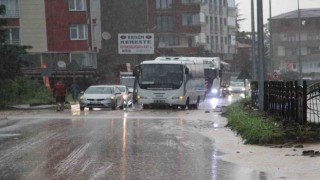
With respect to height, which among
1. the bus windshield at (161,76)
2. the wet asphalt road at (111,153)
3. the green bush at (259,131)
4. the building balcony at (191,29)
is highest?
the building balcony at (191,29)

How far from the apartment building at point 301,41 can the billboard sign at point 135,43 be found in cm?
3483

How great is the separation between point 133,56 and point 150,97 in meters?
43.1

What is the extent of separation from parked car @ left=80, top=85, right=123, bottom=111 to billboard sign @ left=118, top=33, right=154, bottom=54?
27808mm

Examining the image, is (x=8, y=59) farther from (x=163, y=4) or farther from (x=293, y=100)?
(x=163, y=4)

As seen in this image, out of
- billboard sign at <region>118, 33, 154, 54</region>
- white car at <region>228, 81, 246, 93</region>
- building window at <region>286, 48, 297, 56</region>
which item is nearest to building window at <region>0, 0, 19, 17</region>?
billboard sign at <region>118, 33, 154, 54</region>

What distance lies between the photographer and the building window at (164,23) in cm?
8575

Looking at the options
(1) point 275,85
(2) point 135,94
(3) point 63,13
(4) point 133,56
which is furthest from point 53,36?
(1) point 275,85

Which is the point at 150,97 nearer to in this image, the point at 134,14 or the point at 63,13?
the point at 63,13

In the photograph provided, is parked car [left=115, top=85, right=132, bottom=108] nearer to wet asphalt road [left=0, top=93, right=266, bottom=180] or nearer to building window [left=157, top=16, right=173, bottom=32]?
wet asphalt road [left=0, top=93, right=266, bottom=180]

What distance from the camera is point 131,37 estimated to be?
62875 millimetres

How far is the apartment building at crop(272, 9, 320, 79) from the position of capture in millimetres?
92375

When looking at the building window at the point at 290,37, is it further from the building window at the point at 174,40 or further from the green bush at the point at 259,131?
the green bush at the point at 259,131

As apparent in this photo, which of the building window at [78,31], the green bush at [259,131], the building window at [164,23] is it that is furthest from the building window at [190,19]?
the green bush at [259,131]

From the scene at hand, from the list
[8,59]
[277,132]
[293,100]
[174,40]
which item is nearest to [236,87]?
[174,40]
